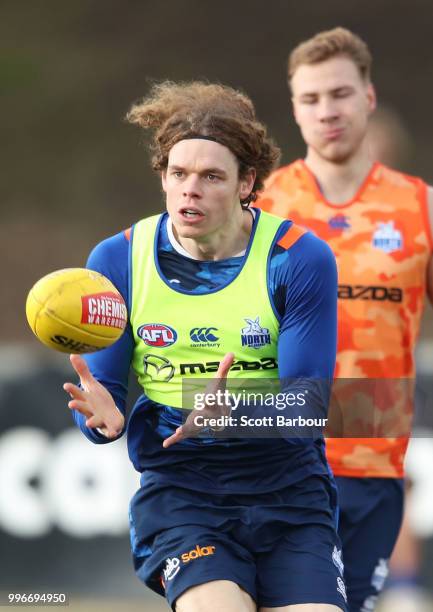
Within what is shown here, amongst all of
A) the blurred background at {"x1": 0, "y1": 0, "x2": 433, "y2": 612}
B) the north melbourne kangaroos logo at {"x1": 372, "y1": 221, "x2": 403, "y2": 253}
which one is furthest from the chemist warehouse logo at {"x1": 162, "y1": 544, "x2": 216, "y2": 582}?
the blurred background at {"x1": 0, "y1": 0, "x2": 433, "y2": 612}

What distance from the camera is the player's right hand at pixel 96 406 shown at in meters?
3.78

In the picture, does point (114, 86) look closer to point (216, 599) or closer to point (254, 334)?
point (254, 334)

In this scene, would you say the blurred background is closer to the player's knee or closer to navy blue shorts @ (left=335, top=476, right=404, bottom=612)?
navy blue shorts @ (left=335, top=476, right=404, bottom=612)

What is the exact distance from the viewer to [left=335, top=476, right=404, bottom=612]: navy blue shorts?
5.24 m

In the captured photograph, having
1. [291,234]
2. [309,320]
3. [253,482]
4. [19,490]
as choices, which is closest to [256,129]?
[291,234]

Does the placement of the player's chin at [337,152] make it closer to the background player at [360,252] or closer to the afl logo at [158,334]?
the background player at [360,252]

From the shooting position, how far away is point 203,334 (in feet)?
13.1

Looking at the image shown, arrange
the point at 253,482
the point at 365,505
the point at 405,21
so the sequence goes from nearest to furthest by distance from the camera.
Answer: the point at 253,482 < the point at 365,505 < the point at 405,21

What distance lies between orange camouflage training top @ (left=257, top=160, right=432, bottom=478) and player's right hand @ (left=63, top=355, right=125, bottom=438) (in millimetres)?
1615

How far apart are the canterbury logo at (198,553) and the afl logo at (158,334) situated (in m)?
0.65

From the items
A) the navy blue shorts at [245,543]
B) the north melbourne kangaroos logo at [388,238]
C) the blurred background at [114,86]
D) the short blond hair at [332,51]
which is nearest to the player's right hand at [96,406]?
the navy blue shorts at [245,543]

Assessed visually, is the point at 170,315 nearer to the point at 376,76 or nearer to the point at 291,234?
the point at 291,234

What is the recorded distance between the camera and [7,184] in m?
14.8

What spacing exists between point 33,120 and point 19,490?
8.21 metres
